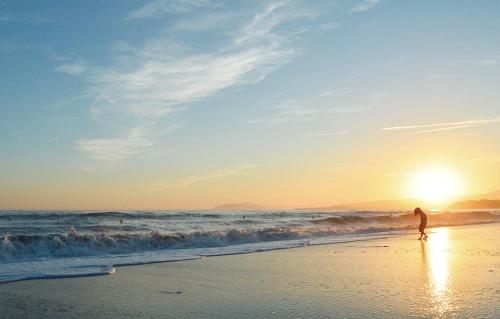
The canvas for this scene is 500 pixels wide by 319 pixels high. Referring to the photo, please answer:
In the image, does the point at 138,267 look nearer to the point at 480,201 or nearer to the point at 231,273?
the point at 231,273

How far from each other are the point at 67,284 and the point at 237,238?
15626mm

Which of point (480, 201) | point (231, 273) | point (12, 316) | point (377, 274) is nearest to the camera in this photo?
point (12, 316)

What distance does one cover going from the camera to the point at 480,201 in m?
183

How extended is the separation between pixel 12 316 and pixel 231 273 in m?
6.17

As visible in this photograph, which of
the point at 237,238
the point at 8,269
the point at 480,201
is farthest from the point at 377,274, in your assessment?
the point at 480,201

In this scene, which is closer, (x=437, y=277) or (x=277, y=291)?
(x=277, y=291)

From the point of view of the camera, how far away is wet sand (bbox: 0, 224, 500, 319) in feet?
26.3

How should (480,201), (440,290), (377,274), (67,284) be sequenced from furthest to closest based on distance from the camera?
(480,201) → (377,274) → (67,284) → (440,290)

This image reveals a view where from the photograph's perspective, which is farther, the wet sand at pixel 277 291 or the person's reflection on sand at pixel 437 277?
the person's reflection on sand at pixel 437 277

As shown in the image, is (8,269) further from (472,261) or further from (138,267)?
(472,261)

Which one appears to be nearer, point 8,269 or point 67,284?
point 67,284

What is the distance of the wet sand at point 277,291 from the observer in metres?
8.03

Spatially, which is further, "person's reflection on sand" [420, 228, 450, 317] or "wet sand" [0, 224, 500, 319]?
"person's reflection on sand" [420, 228, 450, 317]

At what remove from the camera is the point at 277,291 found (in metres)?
9.95
